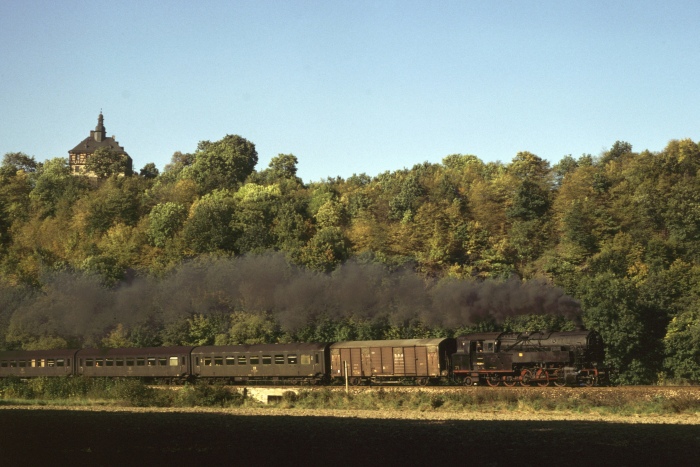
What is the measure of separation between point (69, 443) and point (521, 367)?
84.7 ft

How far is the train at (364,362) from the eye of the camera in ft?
142

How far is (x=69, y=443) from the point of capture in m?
25.8

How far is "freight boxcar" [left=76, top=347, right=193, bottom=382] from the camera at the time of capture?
53.7 meters

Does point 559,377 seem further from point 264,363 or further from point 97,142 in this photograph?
point 97,142

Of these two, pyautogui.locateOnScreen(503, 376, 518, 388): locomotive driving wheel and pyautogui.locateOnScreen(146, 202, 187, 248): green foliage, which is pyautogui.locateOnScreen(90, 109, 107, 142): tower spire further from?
pyautogui.locateOnScreen(503, 376, 518, 388): locomotive driving wheel

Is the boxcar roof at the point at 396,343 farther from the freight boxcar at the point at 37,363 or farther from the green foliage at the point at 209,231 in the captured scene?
the green foliage at the point at 209,231

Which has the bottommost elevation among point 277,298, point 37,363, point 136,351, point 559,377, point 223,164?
point 559,377

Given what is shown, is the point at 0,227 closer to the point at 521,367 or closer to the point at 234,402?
the point at 234,402

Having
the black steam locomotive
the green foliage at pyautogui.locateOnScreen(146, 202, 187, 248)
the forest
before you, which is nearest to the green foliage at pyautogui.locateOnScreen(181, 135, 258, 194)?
the forest

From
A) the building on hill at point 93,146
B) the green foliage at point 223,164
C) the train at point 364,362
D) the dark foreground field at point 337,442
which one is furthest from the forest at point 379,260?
the building on hill at point 93,146

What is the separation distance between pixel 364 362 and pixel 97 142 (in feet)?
509

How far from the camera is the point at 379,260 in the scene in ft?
248

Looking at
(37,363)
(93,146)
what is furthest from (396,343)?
(93,146)

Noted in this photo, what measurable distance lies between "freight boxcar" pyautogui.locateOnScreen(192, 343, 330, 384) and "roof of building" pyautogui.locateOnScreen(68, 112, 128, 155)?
138 meters
